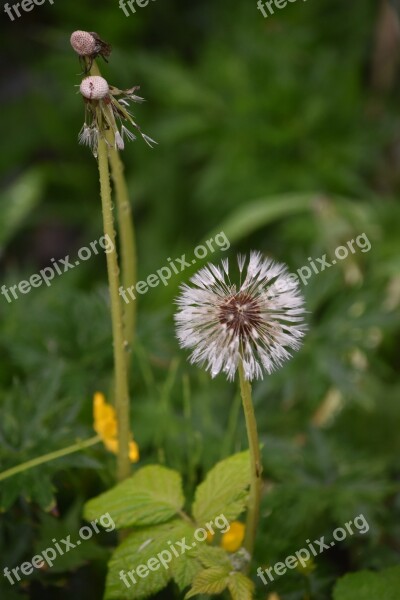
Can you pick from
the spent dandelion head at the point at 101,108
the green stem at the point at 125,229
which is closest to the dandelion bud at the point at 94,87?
the spent dandelion head at the point at 101,108

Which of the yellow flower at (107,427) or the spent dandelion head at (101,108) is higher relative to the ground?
the spent dandelion head at (101,108)

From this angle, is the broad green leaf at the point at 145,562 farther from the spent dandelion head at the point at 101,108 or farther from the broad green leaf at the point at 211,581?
the spent dandelion head at the point at 101,108

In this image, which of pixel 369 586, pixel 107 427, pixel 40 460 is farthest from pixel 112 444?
pixel 369 586

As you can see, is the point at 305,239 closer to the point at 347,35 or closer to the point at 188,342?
the point at 347,35

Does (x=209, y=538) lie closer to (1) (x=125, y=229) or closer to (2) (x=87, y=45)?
(1) (x=125, y=229)

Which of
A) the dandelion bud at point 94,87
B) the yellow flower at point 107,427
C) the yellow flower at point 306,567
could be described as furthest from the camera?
the yellow flower at point 107,427

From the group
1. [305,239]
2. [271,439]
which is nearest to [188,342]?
[271,439]
